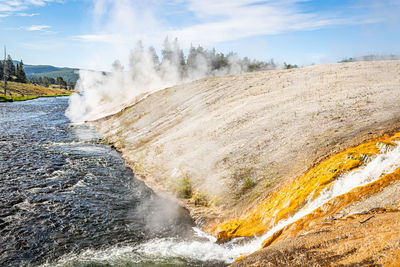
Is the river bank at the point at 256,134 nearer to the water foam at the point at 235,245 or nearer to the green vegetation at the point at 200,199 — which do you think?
the green vegetation at the point at 200,199

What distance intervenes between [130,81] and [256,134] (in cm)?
4260

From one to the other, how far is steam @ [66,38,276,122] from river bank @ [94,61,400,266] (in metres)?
16.6

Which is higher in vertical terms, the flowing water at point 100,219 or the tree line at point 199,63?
the tree line at point 199,63

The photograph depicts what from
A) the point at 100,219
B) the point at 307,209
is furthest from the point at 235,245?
the point at 100,219

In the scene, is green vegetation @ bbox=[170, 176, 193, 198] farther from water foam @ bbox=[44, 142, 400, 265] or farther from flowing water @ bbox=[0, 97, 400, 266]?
water foam @ bbox=[44, 142, 400, 265]

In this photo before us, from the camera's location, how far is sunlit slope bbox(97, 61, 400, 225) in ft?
42.3

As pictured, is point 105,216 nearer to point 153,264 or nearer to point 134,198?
point 134,198

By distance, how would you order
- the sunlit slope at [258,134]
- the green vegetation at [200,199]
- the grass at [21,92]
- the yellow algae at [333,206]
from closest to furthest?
the yellow algae at [333,206] → the sunlit slope at [258,134] → the green vegetation at [200,199] → the grass at [21,92]

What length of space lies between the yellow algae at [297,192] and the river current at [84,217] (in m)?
1.87

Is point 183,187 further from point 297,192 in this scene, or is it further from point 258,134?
point 297,192

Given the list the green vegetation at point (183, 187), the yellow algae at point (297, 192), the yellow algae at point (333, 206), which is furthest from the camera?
the green vegetation at point (183, 187)

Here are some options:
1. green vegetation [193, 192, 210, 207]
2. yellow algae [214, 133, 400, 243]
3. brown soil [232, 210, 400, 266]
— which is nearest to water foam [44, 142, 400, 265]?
yellow algae [214, 133, 400, 243]

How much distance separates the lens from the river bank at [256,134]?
12906 mm

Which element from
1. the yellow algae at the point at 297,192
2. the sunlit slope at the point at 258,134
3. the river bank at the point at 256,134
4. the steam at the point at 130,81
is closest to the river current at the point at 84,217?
the river bank at the point at 256,134
